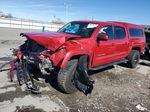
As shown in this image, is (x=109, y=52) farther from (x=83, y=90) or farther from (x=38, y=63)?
(x=38, y=63)

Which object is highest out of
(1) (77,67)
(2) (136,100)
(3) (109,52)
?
(3) (109,52)

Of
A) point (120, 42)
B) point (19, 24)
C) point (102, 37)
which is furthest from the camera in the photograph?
point (19, 24)

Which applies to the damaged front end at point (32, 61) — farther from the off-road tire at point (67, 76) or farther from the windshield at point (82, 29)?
the windshield at point (82, 29)

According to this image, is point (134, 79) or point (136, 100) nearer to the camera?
point (136, 100)

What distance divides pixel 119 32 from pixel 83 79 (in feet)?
9.29

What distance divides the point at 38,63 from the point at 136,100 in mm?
2798

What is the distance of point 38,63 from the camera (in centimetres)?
354

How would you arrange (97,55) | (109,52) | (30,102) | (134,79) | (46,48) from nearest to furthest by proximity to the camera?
(30,102), (46,48), (97,55), (109,52), (134,79)

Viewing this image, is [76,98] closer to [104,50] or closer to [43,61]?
[43,61]

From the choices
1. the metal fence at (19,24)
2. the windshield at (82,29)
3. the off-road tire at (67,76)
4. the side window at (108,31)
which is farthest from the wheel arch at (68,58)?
the metal fence at (19,24)

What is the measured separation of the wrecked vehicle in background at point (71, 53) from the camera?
3.38 meters

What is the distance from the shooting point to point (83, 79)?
3672 mm

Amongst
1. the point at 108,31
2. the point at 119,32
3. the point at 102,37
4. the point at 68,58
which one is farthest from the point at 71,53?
the point at 119,32

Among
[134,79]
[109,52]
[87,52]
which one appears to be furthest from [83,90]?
[134,79]
